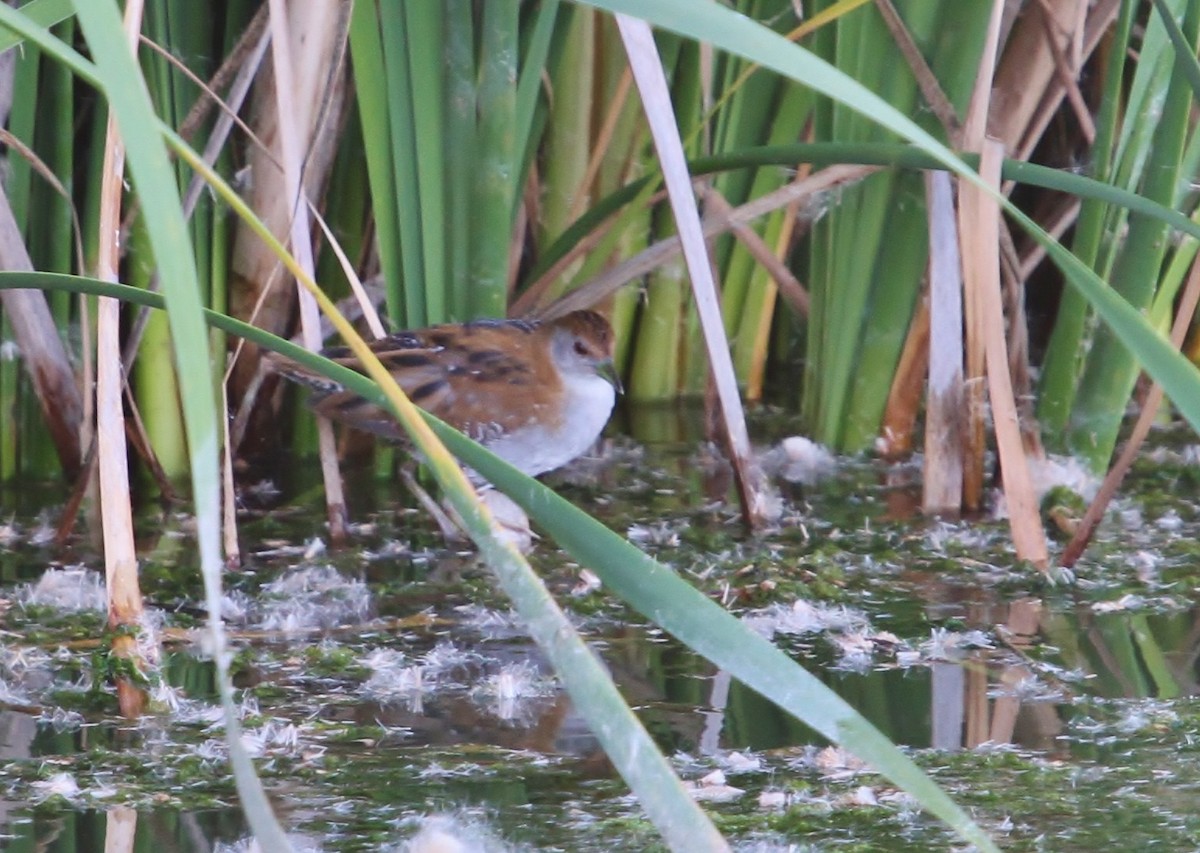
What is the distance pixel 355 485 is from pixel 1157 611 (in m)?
1.80

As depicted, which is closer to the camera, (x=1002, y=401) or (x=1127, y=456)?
(x=1127, y=456)

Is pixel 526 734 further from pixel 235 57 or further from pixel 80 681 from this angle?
pixel 235 57

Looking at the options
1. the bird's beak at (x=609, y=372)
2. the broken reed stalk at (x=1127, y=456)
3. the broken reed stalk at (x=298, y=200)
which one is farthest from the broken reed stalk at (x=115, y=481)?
the broken reed stalk at (x=1127, y=456)

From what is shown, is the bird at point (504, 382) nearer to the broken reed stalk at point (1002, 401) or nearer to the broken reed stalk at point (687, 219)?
the broken reed stalk at point (687, 219)

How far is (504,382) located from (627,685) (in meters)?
1.10

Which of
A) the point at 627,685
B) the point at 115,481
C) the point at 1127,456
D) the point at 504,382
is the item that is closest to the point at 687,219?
the point at 504,382

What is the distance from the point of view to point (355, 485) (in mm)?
3854

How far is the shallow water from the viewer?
1980 mm

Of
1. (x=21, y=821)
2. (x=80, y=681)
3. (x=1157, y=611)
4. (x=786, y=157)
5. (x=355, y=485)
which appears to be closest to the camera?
(x=21, y=821)

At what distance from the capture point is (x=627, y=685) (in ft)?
8.34

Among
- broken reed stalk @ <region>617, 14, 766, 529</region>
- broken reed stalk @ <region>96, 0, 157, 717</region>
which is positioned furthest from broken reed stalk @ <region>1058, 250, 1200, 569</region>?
broken reed stalk @ <region>96, 0, 157, 717</region>

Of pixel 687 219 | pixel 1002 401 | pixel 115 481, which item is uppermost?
pixel 687 219

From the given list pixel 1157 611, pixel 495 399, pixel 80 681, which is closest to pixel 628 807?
pixel 80 681

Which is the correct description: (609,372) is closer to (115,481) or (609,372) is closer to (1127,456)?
(1127,456)
